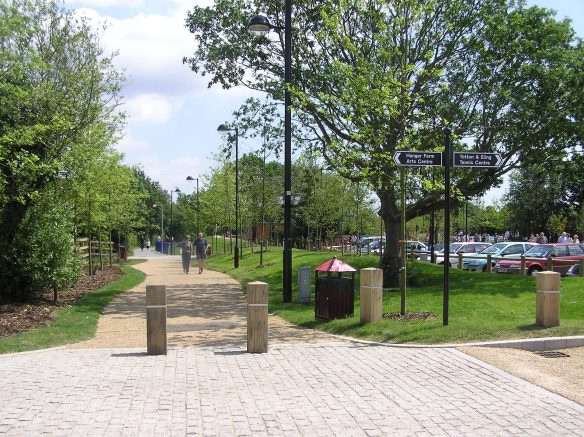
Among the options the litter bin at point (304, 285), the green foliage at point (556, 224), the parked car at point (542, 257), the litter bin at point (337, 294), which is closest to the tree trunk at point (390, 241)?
the litter bin at point (304, 285)

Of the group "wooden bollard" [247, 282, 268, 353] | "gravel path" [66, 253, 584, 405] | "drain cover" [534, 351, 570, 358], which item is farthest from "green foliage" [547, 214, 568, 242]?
"wooden bollard" [247, 282, 268, 353]

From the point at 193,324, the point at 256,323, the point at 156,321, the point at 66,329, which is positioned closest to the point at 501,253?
the point at 193,324

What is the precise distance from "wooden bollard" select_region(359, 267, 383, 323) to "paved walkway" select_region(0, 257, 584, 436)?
4.22 feet

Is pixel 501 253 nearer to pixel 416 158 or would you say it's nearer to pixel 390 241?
pixel 390 241

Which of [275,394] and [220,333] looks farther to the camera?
[220,333]

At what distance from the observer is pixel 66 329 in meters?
11.4

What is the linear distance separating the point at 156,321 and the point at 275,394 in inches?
109

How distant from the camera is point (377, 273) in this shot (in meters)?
10.8

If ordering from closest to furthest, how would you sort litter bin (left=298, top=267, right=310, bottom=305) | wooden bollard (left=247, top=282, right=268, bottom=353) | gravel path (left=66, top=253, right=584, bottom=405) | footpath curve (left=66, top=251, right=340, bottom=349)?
gravel path (left=66, top=253, right=584, bottom=405)
wooden bollard (left=247, top=282, right=268, bottom=353)
footpath curve (left=66, top=251, right=340, bottom=349)
litter bin (left=298, top=267, right=310, bottom=305)

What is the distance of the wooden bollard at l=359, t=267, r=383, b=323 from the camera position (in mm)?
10812

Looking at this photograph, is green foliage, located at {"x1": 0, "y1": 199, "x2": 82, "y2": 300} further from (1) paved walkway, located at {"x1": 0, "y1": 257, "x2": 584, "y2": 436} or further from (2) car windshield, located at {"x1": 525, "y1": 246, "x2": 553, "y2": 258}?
(2) car windshield, located at {"x1": 525, "y1": 246, "x2": 553, "y2": 258}

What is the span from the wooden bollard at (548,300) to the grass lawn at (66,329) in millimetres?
7340

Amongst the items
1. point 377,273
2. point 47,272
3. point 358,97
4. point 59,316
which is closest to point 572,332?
point 377,273

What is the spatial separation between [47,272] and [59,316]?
1523 millimetres
